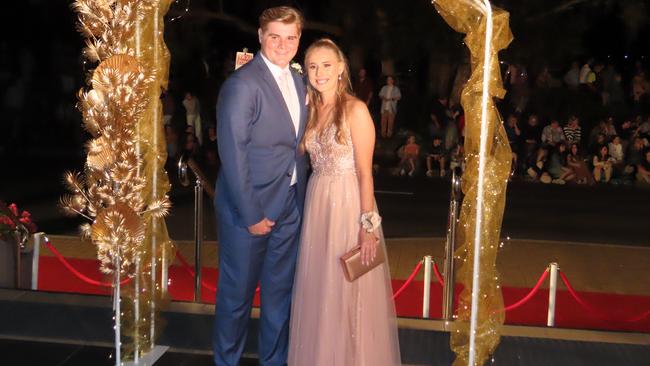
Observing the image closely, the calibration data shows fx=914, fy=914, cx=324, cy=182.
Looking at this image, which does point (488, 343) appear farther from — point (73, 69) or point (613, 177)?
point (73, 69)

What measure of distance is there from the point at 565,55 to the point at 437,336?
48.6ft

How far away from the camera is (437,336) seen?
5.29 metres

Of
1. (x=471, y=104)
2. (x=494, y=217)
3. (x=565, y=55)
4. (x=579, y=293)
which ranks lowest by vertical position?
(x=579, y=293)

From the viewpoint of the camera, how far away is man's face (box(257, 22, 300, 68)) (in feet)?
14.3

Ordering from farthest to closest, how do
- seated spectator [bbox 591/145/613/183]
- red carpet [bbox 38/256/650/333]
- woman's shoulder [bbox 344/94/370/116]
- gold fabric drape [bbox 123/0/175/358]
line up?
seated spectator [bbox 591/145/613/183], red carpet [bbox 38/256/650/333], gold fabric drape [bbox 123/0/175/358], woman's shoulder [bbox 344/94/370/116]

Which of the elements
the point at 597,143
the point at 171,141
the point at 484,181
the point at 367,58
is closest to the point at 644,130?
the point at 597,143

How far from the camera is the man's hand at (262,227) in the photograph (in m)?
4.40

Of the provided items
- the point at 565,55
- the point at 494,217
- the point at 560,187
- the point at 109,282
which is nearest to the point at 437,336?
the point at 494,217

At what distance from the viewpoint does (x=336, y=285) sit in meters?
4.45

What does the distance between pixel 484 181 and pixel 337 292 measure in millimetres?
900

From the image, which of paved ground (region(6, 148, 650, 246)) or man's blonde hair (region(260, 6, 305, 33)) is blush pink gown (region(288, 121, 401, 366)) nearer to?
man's blonde hair (region(260, 6, 305, 33))

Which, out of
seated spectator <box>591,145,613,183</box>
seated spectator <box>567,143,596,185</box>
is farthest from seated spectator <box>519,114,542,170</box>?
seated spectator <box>591,145,613,183</box>

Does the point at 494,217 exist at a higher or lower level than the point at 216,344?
higher

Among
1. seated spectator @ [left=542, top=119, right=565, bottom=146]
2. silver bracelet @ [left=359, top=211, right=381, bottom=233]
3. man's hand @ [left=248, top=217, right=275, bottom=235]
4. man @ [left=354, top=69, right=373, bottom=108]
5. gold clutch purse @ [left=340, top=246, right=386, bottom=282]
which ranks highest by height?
man @ [left=354, top=69, right=373, bottom=108]
